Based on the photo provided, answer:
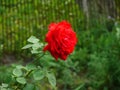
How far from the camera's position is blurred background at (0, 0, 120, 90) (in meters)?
4.38

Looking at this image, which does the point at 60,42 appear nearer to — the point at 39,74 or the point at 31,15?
the point at 39,74

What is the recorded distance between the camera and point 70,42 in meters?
2.01

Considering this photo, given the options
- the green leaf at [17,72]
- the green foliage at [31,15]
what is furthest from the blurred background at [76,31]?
the green leaf at [17,72]

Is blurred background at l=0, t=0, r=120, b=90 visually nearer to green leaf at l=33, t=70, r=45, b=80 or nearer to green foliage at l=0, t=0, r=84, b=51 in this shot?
green foliage at l=0, t=0, r=84, b=51

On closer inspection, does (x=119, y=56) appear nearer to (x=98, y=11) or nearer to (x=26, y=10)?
(x=98, y=11)

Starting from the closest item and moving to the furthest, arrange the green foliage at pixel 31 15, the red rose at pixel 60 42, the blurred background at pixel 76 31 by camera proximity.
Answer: the red rose at pixel 60 42
the blurred background at pixel 76 31
the green foliage at pixel 31 15

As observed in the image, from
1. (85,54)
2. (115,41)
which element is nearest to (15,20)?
(85,54)

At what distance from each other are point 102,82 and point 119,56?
0.31m

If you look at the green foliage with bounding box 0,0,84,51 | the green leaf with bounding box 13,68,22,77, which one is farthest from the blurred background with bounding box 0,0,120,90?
the green leaf with bounding box 13,68,22,77

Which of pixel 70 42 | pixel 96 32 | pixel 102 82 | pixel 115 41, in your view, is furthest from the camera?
pixel 96 32

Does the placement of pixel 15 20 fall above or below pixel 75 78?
above

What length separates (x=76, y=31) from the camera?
19.8ft

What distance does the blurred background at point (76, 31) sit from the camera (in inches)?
172

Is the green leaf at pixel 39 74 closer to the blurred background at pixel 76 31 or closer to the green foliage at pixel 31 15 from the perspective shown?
the blurred background at pixel 76 31
